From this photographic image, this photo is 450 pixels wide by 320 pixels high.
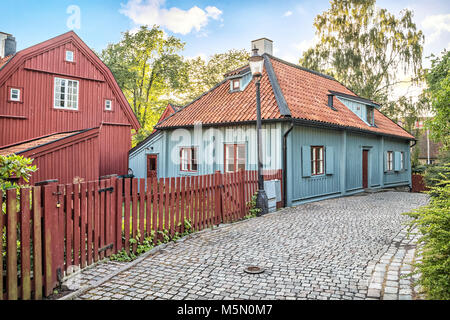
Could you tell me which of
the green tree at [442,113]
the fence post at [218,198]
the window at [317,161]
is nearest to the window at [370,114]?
the green tree at [442,113]

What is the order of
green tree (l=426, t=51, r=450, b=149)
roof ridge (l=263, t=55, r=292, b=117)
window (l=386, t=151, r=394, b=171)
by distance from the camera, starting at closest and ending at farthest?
green tree (l=426, t=51, r=450, b=149)
roof ridge (l=263, t=55, r=292, b=117)
window (l=386, t=151, r=394, b=171)

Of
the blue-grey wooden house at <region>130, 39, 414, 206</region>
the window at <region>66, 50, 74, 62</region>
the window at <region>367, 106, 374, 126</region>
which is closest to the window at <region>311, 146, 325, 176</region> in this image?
the blue-grey wooden house at <region>130, 39, 414, 206</region>

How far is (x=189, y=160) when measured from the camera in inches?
595

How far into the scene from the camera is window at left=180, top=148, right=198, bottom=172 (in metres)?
14.9

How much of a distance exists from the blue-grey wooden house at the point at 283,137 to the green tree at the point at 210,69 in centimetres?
1631

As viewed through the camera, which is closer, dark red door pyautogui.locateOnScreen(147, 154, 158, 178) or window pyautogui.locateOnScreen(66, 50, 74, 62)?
window pyautogui.locateOnScreen(66, 50, 74, 62)

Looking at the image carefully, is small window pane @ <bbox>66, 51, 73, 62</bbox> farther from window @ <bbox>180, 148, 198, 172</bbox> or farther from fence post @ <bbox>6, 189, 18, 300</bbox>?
fence post @ <bbox>6, 189, 18, 300</bbox>

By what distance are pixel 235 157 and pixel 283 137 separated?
2.51 meters

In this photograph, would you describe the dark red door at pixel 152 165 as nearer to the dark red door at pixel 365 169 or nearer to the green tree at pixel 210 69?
the dark red door at pixel 365 169

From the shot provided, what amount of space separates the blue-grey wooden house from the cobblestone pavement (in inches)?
171

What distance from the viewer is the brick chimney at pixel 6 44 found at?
18250mm

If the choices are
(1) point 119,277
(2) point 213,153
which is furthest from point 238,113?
(1) point 119,277

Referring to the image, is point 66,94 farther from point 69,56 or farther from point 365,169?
point 365,169

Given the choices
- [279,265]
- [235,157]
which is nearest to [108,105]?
[235,157]
